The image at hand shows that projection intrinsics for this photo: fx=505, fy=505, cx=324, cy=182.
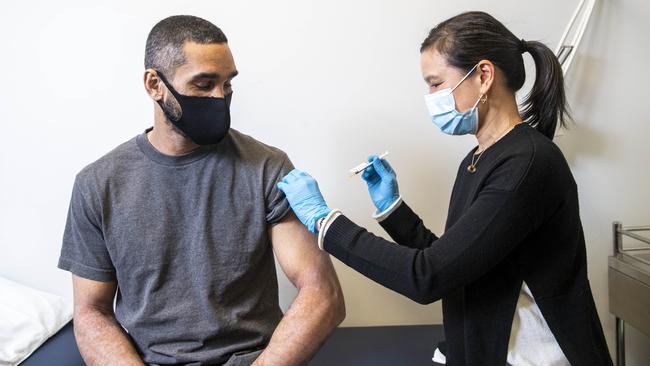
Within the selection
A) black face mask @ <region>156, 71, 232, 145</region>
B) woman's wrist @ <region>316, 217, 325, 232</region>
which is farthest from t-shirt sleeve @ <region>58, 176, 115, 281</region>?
woman's wrist @ <region>316, 217, 325, 232</region>

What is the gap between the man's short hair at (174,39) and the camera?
1207 millimetres

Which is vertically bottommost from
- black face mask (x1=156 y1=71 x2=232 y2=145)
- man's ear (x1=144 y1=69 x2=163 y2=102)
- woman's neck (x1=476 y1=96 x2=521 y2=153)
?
woman's neck (x1=476 y1=96 x2=521 y2=153)

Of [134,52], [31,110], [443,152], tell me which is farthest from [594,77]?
[31,110]

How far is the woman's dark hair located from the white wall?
50 cm

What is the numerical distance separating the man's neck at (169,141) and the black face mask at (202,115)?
6 cm

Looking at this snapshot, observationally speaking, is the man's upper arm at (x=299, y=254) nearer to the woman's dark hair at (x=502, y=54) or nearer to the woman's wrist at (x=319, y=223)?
the woman's wrist at (x=319, y=223)

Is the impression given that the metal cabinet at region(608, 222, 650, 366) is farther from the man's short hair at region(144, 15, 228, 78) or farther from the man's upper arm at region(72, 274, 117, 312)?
the man's upper arm at region(72, 274, 117, 312)

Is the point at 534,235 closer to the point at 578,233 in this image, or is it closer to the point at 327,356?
the point at 578,233

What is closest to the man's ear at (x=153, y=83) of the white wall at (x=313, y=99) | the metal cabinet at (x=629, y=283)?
the white wall at (x=313, y=99)

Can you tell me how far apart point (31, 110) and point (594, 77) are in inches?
74.0

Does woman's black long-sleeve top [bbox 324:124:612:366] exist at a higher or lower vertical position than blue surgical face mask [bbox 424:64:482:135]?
lower

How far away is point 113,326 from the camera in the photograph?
129cm

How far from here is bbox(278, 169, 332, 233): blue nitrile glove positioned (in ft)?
3.84

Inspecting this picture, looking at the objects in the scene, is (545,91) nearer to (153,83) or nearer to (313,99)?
(313,99)
